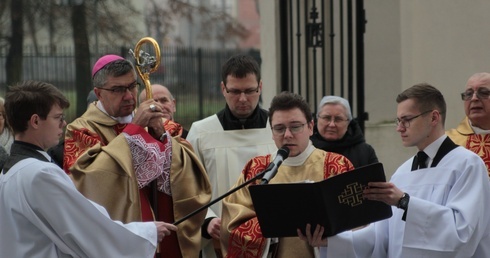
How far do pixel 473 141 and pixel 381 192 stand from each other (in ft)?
6.44

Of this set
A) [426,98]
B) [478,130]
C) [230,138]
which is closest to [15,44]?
[230,138]

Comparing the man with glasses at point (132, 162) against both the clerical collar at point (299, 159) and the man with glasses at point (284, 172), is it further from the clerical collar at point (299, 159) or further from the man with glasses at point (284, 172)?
the clerical collar at point (299, 159)

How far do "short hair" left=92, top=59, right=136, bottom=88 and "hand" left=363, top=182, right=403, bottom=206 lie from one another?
5.45 feet

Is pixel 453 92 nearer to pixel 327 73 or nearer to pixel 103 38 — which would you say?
pixel 327 73

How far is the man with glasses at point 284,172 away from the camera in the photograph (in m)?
5.80

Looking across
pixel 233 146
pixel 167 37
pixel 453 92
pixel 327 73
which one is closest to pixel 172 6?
pixel 167 37

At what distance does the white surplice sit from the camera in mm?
4832

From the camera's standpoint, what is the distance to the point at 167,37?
23609 millimetres

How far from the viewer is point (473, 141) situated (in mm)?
6898

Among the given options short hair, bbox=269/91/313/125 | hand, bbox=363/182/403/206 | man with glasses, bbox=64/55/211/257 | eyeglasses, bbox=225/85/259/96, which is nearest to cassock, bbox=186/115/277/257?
eyeglasses, bbox=225/85/259/96

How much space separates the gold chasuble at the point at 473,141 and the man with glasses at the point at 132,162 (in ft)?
6.28

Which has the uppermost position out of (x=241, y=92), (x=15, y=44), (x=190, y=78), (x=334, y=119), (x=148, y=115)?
(x=15, y=44)

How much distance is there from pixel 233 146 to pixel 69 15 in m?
12.5

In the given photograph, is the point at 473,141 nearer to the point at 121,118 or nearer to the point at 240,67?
the point at 240,67
